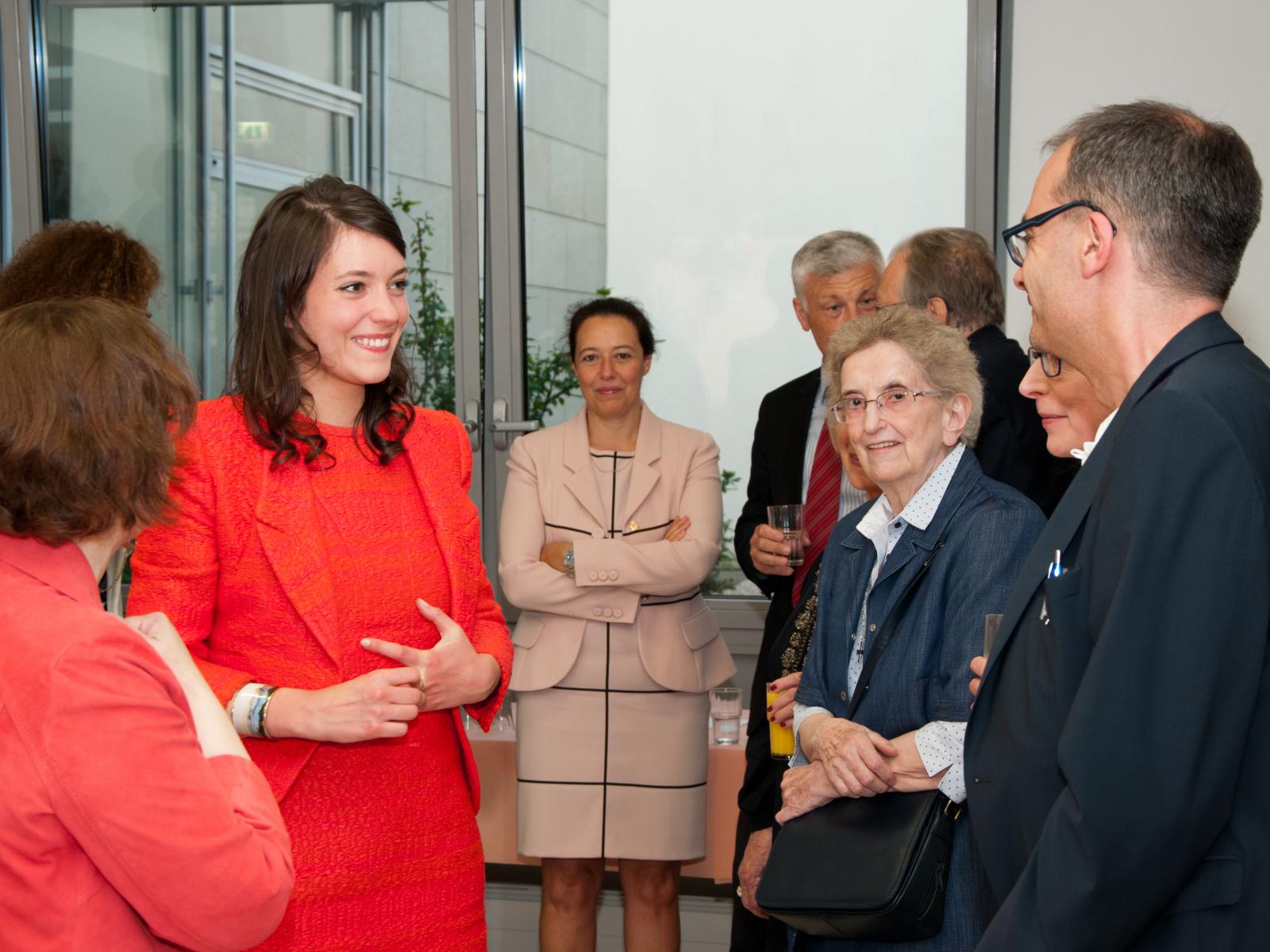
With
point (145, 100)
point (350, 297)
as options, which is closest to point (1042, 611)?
point (350, 297)

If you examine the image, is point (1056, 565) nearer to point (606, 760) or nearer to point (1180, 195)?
point (1180, 195)

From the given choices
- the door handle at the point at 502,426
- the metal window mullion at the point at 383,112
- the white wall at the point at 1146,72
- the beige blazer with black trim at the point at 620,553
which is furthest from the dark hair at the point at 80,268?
the white wall at the point at 1146,72

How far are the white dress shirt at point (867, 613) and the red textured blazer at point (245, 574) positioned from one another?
79cm

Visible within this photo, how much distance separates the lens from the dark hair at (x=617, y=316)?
3701mm

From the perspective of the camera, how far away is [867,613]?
81.6 inches

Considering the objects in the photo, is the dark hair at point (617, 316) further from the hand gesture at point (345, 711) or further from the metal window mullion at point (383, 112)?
the hand gesture at point (345, 711)

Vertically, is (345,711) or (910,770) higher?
(345,711)

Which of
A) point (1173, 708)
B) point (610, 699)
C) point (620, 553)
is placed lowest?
point (610, 699)

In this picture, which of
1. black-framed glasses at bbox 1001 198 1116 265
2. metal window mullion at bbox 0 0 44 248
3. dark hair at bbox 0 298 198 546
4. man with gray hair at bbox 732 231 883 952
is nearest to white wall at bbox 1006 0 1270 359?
man with gray hair at bbox 732 231 883 952

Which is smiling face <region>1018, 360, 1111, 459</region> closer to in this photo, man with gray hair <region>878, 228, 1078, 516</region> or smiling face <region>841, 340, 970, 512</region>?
smiling face <region>841, 340, 970, 512</region>

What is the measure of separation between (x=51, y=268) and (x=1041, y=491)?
2062 mm

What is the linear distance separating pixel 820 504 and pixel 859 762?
1.21m

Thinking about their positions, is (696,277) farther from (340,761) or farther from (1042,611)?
(1042,611)

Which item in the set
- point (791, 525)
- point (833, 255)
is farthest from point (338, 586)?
point (833, 255)
